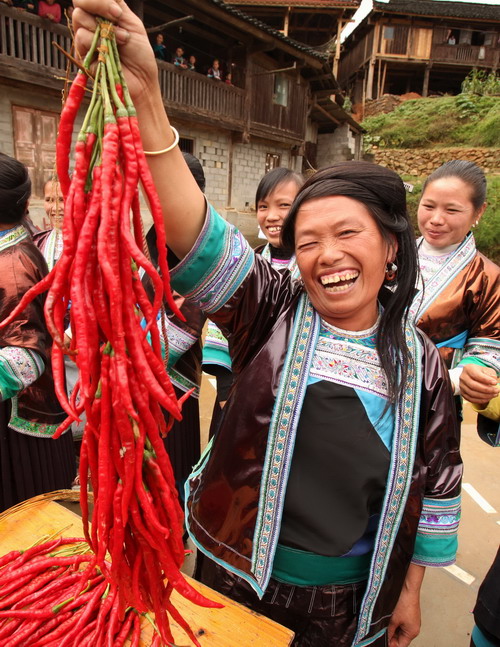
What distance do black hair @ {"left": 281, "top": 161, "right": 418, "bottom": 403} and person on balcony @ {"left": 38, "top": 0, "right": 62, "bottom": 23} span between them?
9.66 meters

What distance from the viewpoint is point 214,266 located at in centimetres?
106

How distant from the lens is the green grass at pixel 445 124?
17.5 metres

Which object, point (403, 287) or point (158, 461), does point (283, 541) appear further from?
point (403, 287)

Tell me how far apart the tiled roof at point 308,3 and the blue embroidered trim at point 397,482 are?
17.9 m

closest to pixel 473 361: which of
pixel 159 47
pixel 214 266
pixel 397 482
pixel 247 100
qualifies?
pixel 397 482

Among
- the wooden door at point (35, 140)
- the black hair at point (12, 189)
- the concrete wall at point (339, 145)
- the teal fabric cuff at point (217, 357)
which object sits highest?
the concrete wall at point (339, 145)

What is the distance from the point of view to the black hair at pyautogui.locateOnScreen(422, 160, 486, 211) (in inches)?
86.5

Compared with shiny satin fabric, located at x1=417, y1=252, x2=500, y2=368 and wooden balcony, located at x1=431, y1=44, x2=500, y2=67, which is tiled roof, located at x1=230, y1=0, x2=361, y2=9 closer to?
wooden balcony, located at x1=431, y1=44, x2=500, y2=67

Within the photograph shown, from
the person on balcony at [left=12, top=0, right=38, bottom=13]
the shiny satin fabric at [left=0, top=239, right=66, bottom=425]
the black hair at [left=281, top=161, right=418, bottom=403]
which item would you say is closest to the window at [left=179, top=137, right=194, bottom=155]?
the person on balcony at [left=12, top=0, right=38, bottom=13]

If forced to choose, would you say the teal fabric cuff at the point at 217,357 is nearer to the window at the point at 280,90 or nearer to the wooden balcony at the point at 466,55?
the window at the point at 280,90

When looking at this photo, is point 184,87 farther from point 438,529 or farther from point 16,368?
point 438,529

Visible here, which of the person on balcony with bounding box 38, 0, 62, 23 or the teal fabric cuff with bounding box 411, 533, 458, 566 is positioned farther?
the person on balcony with bounding box 38, 0, 62, 23

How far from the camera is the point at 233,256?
1.09 metres

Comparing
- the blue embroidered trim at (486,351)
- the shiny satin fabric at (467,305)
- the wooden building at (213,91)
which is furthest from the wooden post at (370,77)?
the blue embroidered trim at (486,351)
